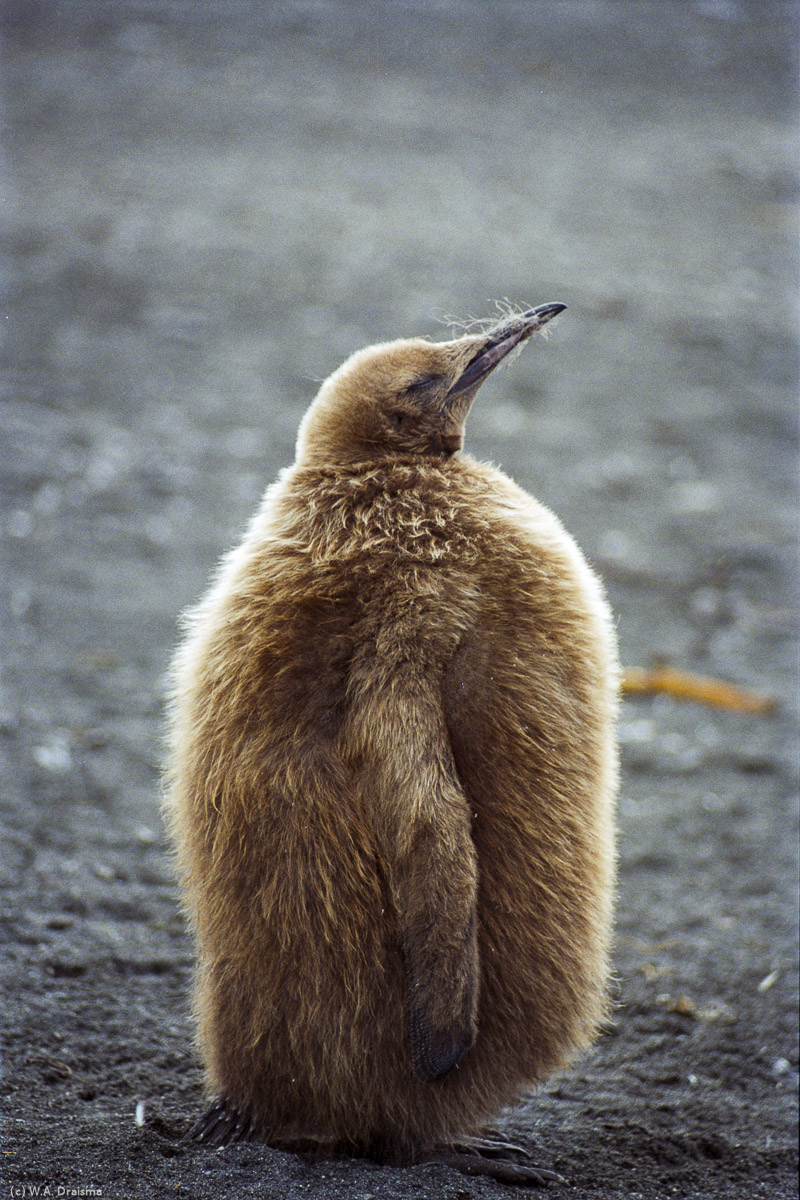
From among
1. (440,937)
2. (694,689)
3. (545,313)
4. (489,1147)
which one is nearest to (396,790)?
(440,937)

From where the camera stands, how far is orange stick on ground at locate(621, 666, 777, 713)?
407 cm

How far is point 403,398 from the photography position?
6.14 feet

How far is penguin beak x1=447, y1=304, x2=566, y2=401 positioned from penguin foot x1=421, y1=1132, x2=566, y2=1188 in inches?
47.4

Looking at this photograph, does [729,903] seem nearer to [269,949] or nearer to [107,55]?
→ [269,949]

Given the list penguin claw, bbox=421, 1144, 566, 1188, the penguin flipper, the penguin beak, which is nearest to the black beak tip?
the penguin beak

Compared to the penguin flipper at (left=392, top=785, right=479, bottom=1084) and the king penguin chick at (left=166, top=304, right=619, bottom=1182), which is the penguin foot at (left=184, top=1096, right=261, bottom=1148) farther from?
the penguin flipper at (left=392, top=785, right=479, bottom=1084)

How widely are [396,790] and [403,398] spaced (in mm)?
622

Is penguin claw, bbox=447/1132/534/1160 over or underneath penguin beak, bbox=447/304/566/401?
underneath

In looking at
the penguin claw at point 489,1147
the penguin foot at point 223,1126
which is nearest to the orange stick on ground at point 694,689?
the penguin claw at point 489,1147

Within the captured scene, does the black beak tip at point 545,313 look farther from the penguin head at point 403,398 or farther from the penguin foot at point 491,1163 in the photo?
the penguin foot at point 491,1163

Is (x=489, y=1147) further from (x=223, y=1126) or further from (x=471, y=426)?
(x=471, y=426)

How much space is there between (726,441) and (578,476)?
0.91 meters

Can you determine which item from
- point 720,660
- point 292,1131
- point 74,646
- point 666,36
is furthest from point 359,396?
point 666,36

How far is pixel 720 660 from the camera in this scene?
4.33 m
